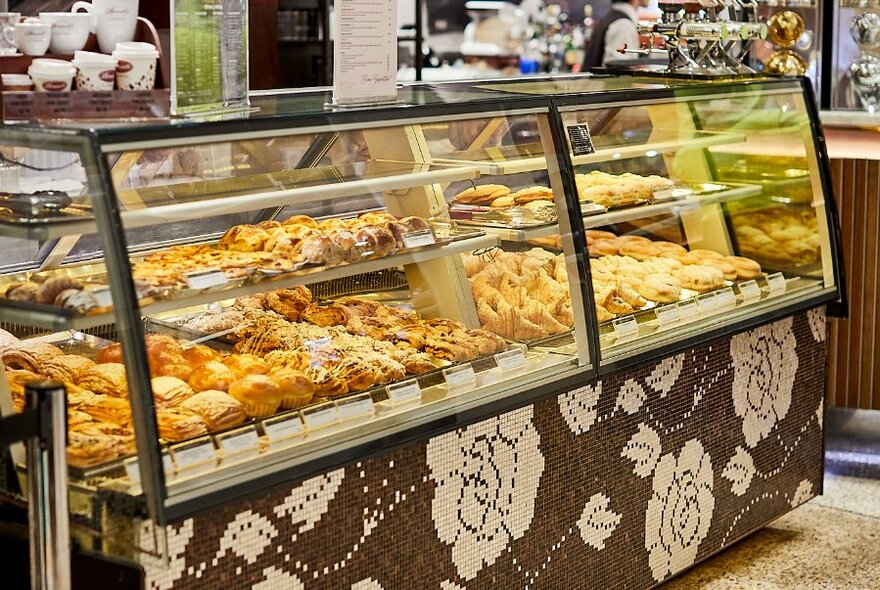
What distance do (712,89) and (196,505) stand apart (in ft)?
7.38

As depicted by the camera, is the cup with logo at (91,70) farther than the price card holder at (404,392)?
No

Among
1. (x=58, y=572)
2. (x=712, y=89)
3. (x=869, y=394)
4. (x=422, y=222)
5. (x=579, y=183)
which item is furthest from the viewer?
(x=869, y=394)

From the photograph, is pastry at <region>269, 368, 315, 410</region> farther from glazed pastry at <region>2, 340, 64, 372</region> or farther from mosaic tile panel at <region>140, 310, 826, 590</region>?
glazed pastry at <region>2, 340, 64, 372</region>

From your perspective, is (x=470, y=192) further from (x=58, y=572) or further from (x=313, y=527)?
(x=58, y=572)

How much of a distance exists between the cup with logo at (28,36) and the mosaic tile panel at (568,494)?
0.93m

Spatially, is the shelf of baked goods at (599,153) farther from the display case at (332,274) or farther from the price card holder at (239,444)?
the price card holder at (239,444)

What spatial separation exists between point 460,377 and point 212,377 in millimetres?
612

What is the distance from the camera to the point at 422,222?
2918mm

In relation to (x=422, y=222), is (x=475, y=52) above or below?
above

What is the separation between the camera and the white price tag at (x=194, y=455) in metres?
2.12

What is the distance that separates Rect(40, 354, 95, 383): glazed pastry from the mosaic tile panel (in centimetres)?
56

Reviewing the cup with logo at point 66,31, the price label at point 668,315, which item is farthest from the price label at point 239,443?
the price label at point 668,315

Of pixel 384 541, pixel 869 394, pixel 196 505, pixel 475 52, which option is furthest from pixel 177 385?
pixel 475 52

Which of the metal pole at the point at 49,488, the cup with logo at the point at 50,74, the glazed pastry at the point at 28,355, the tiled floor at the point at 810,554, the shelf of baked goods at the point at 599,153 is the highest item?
the cup with logo at the point at 50,74
